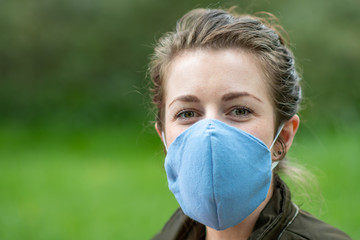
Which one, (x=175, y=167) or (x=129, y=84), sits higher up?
(x=175, y=167)

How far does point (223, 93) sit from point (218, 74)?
9cm

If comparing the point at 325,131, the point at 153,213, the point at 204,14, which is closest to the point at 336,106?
the point at 325,131

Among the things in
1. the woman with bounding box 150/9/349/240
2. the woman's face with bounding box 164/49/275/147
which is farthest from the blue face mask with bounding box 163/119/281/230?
the woman's face with bounding box 164/49/275/147

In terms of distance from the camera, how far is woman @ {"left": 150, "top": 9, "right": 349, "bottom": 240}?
6.81 feet

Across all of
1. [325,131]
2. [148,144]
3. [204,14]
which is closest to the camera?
[204,14]

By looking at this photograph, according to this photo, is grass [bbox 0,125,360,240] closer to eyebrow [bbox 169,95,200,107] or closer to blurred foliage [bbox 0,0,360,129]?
eyebrow [bbox 169,95,200,107]

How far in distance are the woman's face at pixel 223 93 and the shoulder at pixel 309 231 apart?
1.36 feet

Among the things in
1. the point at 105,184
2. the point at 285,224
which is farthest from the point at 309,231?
the point at 105,184

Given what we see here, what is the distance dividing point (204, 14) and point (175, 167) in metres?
0.87

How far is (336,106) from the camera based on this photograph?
912 cm

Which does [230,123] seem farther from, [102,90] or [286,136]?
[102,90]

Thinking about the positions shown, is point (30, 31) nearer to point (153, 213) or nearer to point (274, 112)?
point (153, 213)

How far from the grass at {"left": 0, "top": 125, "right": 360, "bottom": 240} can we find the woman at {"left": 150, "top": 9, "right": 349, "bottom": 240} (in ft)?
2.49

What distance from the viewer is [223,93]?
2.21 meters
